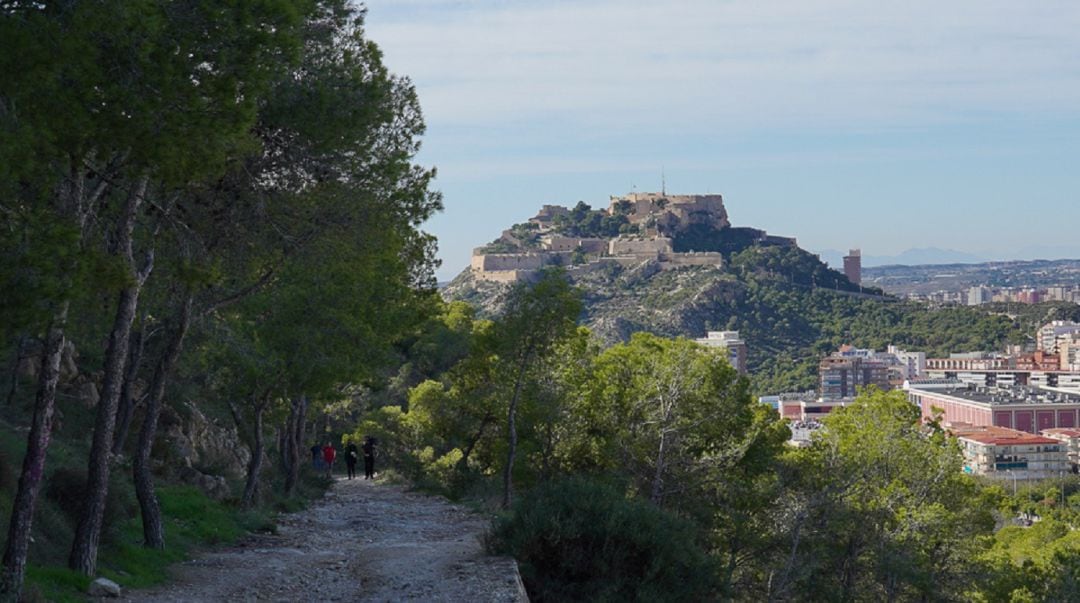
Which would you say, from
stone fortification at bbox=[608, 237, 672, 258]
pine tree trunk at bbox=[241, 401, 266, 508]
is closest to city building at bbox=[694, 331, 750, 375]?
stone fortification at bbox=[608, 237, 672, 258]

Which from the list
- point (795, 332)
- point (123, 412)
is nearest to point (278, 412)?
point (123, 412)

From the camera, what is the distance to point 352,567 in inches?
421

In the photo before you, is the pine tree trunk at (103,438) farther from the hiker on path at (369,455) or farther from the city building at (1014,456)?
the city building at (1014,456)

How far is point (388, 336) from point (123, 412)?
464cm

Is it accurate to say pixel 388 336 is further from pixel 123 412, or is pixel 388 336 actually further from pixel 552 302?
pixel 123 412

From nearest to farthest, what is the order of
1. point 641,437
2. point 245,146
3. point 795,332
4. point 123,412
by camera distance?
point 245,146 < point 123,412 < point 641,437 < point 795,332

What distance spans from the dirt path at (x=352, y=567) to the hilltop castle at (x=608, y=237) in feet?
402

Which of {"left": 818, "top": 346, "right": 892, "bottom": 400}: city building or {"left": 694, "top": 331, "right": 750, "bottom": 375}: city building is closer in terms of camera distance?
{"left": 694, "top": 331, "right": 750, "bottom": 375}: city building

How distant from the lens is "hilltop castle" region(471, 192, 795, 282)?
15062 cm

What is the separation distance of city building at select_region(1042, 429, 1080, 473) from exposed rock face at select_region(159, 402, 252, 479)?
8913 cm

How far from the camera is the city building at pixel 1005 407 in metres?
120

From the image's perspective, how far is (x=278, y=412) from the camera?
60.1 feet

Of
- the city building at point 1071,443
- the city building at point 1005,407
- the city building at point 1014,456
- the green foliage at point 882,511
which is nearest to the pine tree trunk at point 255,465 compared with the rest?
the green foliage at point 882,511

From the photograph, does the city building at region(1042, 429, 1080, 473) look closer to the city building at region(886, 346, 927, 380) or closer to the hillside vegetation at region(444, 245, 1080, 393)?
the hillside vegetation at region(444, 245, 1080, 393)
